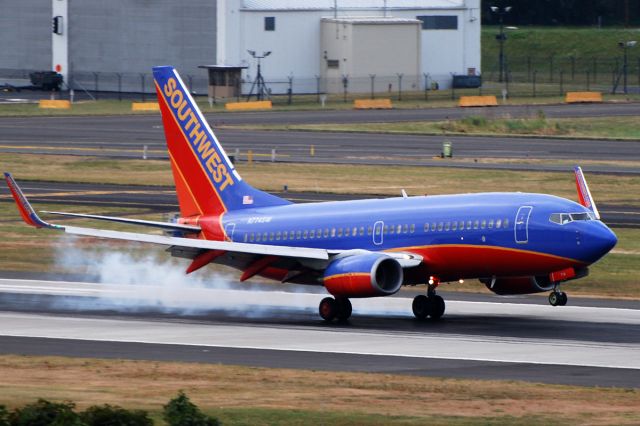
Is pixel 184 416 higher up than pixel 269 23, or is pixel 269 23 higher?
pixel 269 23

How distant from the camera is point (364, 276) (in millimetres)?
43938

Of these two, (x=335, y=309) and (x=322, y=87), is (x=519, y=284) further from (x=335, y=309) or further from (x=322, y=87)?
(x=322, y=87)

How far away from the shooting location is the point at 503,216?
147 ft

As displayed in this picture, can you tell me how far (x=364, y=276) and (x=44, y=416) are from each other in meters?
21.0

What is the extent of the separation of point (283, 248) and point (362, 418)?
18.7 meters

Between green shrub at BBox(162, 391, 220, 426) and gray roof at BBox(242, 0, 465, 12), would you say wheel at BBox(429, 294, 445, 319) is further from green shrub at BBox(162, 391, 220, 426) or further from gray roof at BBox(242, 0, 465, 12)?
gray roof at BBox(242, 0, 465, 12)

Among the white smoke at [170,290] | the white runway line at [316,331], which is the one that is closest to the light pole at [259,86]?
the white smoke at [170,290]

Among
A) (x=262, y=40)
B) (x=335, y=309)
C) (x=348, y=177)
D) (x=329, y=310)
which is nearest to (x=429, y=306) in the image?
(x=335, y=309)

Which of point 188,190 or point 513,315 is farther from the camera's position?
point 188,190

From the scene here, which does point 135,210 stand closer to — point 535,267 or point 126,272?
point 126,272

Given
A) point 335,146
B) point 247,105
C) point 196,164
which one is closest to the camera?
point 196,164

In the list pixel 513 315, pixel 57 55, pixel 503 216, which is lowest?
pixel 513 315

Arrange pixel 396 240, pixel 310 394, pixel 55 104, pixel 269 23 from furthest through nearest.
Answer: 1. pixel 269 23
2. pixel 55 104
3. pixel 396 240
4. pixel 310 394

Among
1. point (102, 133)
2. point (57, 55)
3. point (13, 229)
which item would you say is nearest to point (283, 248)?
point (13, 229)
